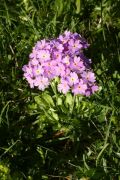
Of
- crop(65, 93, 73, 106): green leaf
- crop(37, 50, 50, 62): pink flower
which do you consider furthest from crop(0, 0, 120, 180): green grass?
crop(37, 50, 50, 62): pink flower

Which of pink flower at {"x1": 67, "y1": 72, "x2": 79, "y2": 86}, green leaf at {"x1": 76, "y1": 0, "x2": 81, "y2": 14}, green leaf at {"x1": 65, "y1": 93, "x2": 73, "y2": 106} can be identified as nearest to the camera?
pink flower at {"x1": 67, "y1": 72, "x2": 79, "y2": 86}

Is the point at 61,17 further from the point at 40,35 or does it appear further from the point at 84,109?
the point at 84,109

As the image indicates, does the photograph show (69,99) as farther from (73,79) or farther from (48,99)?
(73,79)

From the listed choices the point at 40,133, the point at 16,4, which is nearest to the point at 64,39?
the point at 40,133

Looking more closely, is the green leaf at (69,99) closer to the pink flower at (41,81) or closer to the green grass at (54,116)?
the green grass at (54,116)

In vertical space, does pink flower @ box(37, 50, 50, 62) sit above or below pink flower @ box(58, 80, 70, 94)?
above

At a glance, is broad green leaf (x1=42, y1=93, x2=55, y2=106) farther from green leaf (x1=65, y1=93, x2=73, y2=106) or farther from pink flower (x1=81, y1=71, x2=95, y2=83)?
pink flower (x1=81, y1=71, x2=95, y2=83)

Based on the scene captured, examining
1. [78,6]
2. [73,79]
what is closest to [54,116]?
[73,79]
